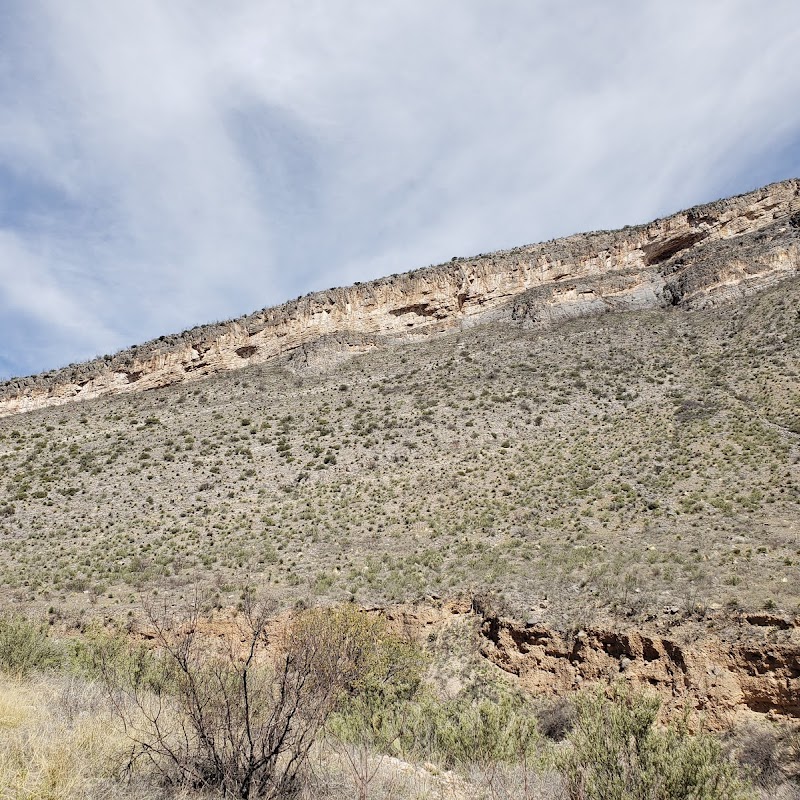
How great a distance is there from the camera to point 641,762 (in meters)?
5.26

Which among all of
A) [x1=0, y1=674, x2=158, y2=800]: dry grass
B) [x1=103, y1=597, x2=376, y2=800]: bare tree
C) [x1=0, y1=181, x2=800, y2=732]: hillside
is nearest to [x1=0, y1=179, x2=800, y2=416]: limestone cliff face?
[x1=0, y1=181, x2=800, y2=732]: hillside

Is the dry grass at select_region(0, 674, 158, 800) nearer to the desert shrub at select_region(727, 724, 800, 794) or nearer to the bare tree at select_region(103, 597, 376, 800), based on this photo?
the bare tree at select_region(103, 597, 376, 800)

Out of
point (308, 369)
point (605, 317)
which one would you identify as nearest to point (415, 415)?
point (308, 369)

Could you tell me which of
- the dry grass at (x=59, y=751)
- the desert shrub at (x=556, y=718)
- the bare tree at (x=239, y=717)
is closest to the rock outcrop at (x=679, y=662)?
the desert shrub at (x=556, y=718)

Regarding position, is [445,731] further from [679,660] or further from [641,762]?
[679,660]

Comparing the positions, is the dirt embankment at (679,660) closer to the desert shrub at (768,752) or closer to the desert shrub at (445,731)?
the desert shrub at (768,752)

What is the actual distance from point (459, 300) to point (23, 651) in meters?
36.6

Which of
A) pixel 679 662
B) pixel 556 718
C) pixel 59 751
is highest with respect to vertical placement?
pixel 59 751

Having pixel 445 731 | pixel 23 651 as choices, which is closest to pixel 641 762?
pixel 445 731

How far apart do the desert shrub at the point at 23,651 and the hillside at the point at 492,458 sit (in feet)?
15.3

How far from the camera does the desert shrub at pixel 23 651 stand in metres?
9.83

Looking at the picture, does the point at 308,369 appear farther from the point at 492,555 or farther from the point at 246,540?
the point at 492,555

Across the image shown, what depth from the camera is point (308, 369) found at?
38156 mm

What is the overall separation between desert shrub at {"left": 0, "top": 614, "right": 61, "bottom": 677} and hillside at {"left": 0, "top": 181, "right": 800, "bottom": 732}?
15.3 feet
